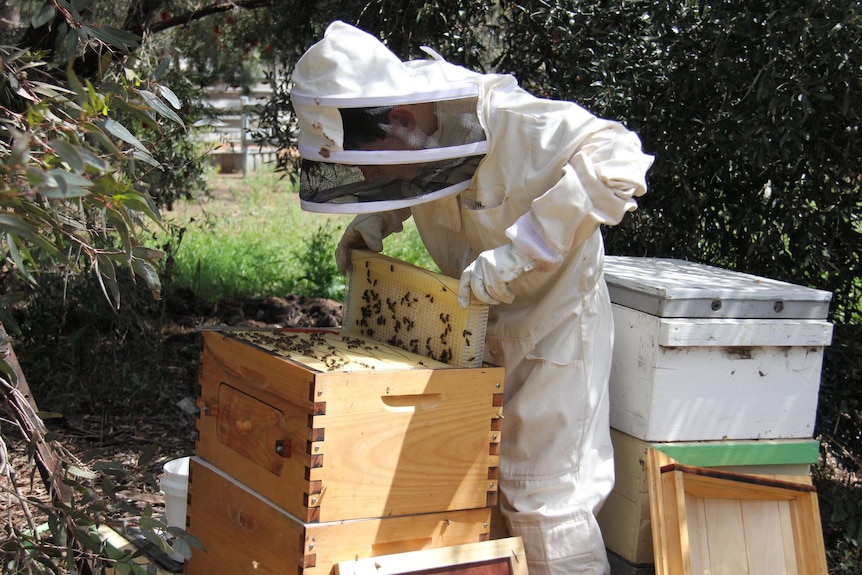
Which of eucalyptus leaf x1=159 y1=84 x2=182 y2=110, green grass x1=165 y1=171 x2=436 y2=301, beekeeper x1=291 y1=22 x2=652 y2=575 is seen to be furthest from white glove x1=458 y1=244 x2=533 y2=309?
green grass x1=165 y1=171 x2=436 y2=301

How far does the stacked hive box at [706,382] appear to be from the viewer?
2586mm

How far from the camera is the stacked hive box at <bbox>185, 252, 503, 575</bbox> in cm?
216

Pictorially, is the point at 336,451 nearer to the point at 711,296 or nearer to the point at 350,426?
the point at 350,426

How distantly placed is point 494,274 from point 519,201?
0.32 meters

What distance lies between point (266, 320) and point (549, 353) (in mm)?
3215

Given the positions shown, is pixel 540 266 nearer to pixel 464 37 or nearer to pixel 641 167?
pixel 641 167

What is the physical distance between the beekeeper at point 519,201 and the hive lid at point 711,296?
0.13 metres

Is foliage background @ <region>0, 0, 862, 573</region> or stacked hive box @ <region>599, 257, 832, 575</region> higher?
foliage background @ <region>0, 0, 862, 573</region>

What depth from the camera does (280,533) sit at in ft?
7.36

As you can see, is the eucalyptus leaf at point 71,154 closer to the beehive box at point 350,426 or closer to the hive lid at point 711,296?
the beehive box at point 350,426

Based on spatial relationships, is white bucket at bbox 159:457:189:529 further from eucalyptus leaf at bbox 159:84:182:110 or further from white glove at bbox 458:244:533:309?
eucalyptus leaf at bbox 159:84:182:110

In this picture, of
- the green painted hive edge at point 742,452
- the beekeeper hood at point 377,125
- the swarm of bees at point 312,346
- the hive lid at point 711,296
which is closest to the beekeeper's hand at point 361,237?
the swarm of bees at point 312,346

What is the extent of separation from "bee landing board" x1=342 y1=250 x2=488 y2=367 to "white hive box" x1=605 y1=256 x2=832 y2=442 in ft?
1.72

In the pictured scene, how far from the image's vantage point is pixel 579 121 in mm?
2416
